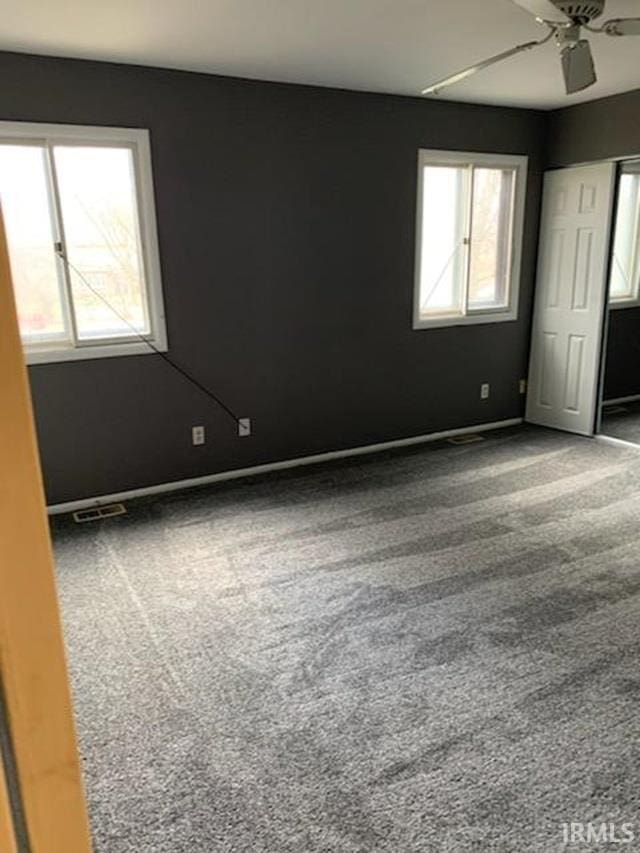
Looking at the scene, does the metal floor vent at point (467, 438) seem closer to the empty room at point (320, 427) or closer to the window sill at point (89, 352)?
the empty room at point (320, 427)

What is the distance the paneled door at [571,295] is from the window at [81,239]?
3.13 meters

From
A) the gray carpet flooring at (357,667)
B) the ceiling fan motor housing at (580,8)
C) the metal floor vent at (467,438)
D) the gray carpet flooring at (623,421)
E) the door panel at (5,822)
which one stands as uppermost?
the ceiling fan motor housing at (580,8)

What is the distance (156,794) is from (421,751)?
791 millimetres

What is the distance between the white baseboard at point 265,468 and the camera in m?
3.80

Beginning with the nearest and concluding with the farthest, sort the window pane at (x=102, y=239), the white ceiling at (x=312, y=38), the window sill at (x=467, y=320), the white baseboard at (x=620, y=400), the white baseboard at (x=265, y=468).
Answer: the white ceiling at (x=312, y=38)
the window pane at (x=102, y=239)
the white baseboard at (x=265, y=468)
the window sill at (x=467, y=320)
the white baseboard at (x=620, y=400)

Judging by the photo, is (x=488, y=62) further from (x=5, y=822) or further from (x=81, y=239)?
(x=5, y=822)

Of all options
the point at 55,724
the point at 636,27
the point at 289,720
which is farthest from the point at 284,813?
the point at 636,27

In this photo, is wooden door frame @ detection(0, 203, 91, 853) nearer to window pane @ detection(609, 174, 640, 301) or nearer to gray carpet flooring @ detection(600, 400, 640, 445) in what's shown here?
gray carpet flooring @ detection(600, 400, 640, 445)

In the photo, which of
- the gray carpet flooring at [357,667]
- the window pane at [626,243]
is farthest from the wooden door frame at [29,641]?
the window pane at [626,243]

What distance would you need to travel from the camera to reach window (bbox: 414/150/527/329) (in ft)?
15.3

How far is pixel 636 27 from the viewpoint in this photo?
2295 millimetres

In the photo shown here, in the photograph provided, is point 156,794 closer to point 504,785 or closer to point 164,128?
point 504,785

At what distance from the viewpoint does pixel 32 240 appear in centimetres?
340

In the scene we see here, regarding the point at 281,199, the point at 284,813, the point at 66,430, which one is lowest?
the point at 284,813
